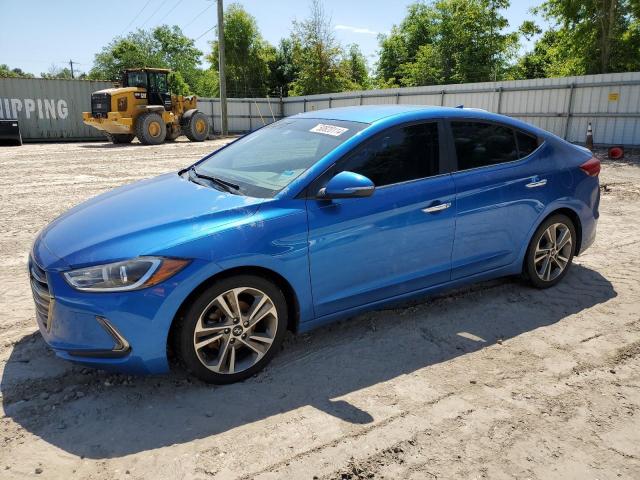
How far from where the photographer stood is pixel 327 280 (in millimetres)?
3180

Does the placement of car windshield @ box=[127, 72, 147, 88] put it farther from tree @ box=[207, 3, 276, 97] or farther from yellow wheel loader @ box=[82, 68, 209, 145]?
tree @ box=[207, 3, 276, 97]

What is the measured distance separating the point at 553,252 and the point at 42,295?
389 centimetres

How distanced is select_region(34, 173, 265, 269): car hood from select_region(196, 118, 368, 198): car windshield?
0.23m

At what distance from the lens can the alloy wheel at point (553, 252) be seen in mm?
4320

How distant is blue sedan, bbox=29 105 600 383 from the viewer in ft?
8.88

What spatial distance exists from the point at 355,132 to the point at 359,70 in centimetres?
4765

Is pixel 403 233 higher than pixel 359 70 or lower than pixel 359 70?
lower

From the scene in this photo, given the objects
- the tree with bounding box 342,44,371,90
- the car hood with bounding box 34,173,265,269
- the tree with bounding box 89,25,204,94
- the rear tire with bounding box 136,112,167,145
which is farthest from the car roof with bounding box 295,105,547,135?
the tree with bounding box 89,25,204,94

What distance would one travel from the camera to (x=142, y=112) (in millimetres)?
20781

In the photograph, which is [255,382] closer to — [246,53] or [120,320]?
[120,320]

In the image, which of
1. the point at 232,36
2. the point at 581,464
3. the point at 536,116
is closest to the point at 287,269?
the point at 581,464

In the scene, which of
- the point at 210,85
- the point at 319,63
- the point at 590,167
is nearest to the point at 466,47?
the point at 319,63

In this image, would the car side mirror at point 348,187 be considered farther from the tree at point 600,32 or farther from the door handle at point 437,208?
the tree at point 600,32

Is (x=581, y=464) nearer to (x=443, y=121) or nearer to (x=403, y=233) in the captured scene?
(x=403, y=233)
